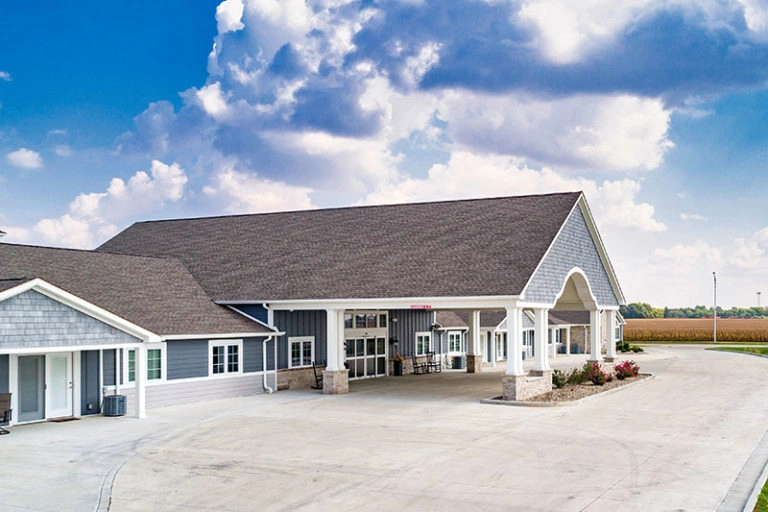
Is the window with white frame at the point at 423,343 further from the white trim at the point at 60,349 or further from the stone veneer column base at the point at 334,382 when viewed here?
the white trim at the point at 60,349

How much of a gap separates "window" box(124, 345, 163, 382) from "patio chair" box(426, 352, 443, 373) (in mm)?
16164

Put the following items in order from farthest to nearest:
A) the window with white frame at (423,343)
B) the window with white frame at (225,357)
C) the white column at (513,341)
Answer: the window with white frame at (423,343), the window with white frame at (225,357), the white column at (513,341)

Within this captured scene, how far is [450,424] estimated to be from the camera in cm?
2055

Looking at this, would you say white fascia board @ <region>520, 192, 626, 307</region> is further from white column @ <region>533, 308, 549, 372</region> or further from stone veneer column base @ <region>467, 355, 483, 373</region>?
stone veneer column base @ <region>467, 355, 483, 373</region>

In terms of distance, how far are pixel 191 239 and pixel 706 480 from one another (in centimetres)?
2594

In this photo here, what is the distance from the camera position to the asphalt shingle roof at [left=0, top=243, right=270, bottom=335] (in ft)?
80.0

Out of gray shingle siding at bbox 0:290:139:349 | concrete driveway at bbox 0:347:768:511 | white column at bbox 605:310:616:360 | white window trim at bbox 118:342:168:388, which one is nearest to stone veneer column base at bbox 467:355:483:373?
white column at bbox 605:310:616:360

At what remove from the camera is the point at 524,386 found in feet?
83.8

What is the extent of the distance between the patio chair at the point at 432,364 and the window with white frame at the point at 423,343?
280 millimetres

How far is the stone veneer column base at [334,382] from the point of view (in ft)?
90.9

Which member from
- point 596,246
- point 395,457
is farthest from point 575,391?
point 395,457

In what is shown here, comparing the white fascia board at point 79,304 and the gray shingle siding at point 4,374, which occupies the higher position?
the white fascia board at point 79,304

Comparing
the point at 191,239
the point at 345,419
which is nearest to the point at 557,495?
the point at 345,419

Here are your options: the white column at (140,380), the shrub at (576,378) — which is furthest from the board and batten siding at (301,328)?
the shrub at (576,378)
